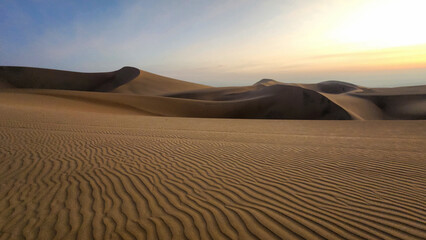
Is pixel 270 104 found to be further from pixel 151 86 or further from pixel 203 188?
pixel 151 86

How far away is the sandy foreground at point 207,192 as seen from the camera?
9.72 feet

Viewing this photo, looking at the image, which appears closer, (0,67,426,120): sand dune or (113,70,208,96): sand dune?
(0,67,426,120): sand dune

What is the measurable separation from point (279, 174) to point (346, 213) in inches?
67.8

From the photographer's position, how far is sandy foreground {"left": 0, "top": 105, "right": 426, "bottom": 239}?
2963 millimetres

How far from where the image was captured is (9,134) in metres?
7.90

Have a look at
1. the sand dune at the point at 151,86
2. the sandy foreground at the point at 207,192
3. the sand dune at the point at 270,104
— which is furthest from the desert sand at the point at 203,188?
the sand dune at the point at 151,86

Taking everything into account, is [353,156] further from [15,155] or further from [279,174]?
[15,155]

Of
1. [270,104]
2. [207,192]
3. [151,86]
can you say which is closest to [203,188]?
[207,192]

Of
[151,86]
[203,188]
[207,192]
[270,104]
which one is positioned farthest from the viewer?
[151,86]

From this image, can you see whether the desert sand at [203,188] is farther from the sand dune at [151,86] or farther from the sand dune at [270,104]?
the sand dune at [151,86]

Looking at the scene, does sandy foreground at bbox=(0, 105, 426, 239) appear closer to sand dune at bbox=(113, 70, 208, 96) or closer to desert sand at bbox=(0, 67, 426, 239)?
desert sand at bbox=(0, 67, 426, 239)

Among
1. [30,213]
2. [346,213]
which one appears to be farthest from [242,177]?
[30,213]

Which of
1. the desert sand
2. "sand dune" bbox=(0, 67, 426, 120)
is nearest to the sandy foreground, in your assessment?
the desert sand

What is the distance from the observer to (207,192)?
4.07 metres
